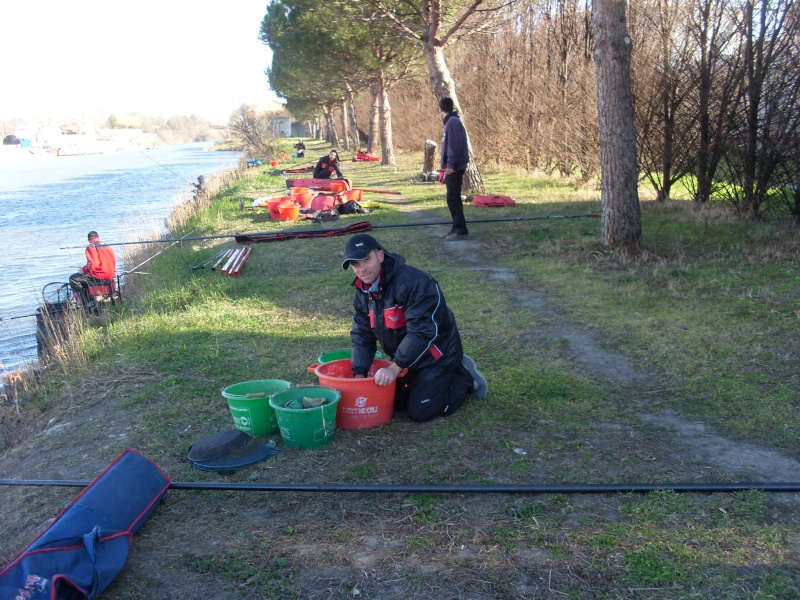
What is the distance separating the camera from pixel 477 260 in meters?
9.65

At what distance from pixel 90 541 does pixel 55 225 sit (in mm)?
22573

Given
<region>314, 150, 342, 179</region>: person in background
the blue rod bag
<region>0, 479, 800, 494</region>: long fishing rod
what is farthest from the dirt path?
<region>314, 150, 342, 179</region>: person in background

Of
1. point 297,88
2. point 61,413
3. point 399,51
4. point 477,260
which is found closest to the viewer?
point 61,413

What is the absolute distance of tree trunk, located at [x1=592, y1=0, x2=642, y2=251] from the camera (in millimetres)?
8484

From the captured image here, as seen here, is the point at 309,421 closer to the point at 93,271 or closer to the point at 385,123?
the point at 93,271

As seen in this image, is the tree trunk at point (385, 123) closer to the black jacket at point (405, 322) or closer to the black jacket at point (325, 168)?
the black jacket at point (325, 168)

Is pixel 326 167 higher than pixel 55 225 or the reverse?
higher

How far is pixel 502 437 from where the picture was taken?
4.24 metres

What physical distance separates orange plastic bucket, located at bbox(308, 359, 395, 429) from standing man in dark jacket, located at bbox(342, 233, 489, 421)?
5.3 inches

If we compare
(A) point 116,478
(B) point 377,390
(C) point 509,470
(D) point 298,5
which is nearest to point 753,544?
(C) point 509,470

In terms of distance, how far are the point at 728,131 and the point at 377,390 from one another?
350 inches

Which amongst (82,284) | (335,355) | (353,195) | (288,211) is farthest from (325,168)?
(335,355)

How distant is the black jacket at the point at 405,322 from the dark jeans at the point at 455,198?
5.99 metres

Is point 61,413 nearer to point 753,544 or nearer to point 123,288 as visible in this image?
point 753,544
